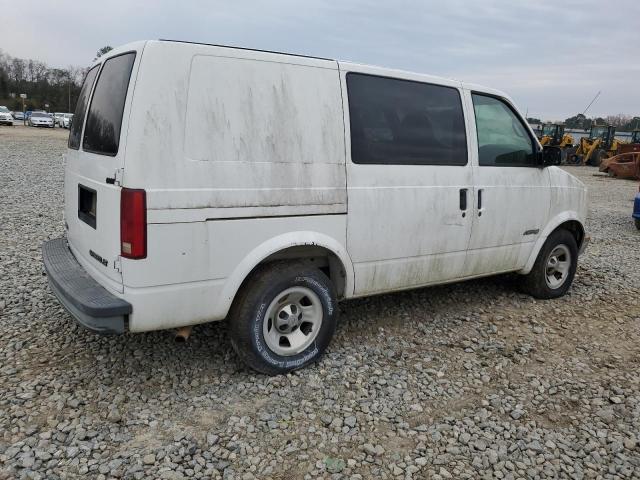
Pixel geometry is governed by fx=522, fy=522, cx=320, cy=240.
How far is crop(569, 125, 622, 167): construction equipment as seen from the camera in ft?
94.5

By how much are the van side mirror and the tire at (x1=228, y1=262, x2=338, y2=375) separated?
8.61 ft

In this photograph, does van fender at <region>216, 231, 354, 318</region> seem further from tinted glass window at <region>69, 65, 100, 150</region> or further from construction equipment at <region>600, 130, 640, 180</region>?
construction equipment at <region>600, 130, 640, 180</region>

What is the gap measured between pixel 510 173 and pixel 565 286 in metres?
1.70

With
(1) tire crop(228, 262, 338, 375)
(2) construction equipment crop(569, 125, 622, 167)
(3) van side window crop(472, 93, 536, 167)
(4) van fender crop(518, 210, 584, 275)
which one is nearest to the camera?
(1) tire crop(228, 262, 338, 375)

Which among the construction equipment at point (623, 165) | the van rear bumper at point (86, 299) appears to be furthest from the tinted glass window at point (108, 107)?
the construction equipment at point (623, 165)

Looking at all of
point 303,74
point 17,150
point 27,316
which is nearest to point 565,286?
point 303,74

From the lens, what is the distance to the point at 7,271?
5.40 metres

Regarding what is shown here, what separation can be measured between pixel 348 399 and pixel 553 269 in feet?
10.5

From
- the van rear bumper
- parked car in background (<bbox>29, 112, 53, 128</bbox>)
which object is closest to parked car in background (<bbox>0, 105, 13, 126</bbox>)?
parked car in background (<bbox>29, 112, 53, 128</bbox>)

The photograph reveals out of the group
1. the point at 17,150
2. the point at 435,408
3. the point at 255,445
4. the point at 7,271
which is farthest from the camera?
the point at 17,150

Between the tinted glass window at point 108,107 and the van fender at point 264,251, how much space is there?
1016mm

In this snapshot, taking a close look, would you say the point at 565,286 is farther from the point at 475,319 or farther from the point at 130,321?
the point at 130,321

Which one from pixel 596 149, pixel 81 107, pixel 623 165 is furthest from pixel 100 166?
pixel 596 149

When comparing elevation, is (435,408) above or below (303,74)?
below
